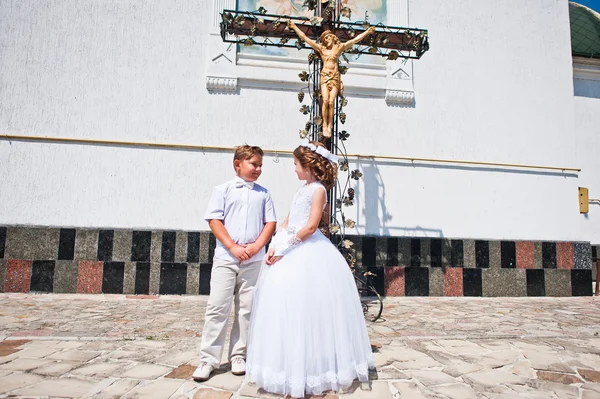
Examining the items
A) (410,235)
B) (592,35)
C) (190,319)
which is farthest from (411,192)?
(592,35)

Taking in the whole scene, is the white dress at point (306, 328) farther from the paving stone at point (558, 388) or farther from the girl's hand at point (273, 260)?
the paving stone at point (558, 388)

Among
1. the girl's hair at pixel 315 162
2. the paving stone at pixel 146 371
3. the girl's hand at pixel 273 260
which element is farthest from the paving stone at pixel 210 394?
the girl's hair at pixel 315 162

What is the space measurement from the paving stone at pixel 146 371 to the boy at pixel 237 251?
1.10ft

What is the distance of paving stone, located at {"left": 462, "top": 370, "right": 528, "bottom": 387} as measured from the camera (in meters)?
2.54

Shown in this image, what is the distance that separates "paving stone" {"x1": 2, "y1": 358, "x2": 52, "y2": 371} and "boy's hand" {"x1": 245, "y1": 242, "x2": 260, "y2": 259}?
171cm

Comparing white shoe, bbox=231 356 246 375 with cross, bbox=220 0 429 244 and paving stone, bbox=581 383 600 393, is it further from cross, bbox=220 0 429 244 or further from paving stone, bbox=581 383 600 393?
paving stone, bbox=581 383 600 393

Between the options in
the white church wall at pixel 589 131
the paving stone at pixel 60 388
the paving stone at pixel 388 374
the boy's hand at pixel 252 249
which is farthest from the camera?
the white church wall at pixel 589 131

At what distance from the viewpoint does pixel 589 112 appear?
7.66m

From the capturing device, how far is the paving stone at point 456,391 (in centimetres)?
232

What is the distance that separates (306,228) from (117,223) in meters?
4.27

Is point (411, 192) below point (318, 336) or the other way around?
the other way around

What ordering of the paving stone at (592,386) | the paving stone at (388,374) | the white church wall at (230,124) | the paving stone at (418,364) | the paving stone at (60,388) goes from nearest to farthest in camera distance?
the paving stone at (60,388)
the paving stone at (592,386)
the paving stone at (388,374)
the paving stone at (418,364)
the white church wall at (230,124)

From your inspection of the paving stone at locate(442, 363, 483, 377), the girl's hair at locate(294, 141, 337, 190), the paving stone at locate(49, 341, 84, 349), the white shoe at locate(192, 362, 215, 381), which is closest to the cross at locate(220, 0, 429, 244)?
the girl's hair at locate(294, 141, 337, 190)

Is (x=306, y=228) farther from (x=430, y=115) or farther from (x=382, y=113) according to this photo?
(x=430, y=115)
